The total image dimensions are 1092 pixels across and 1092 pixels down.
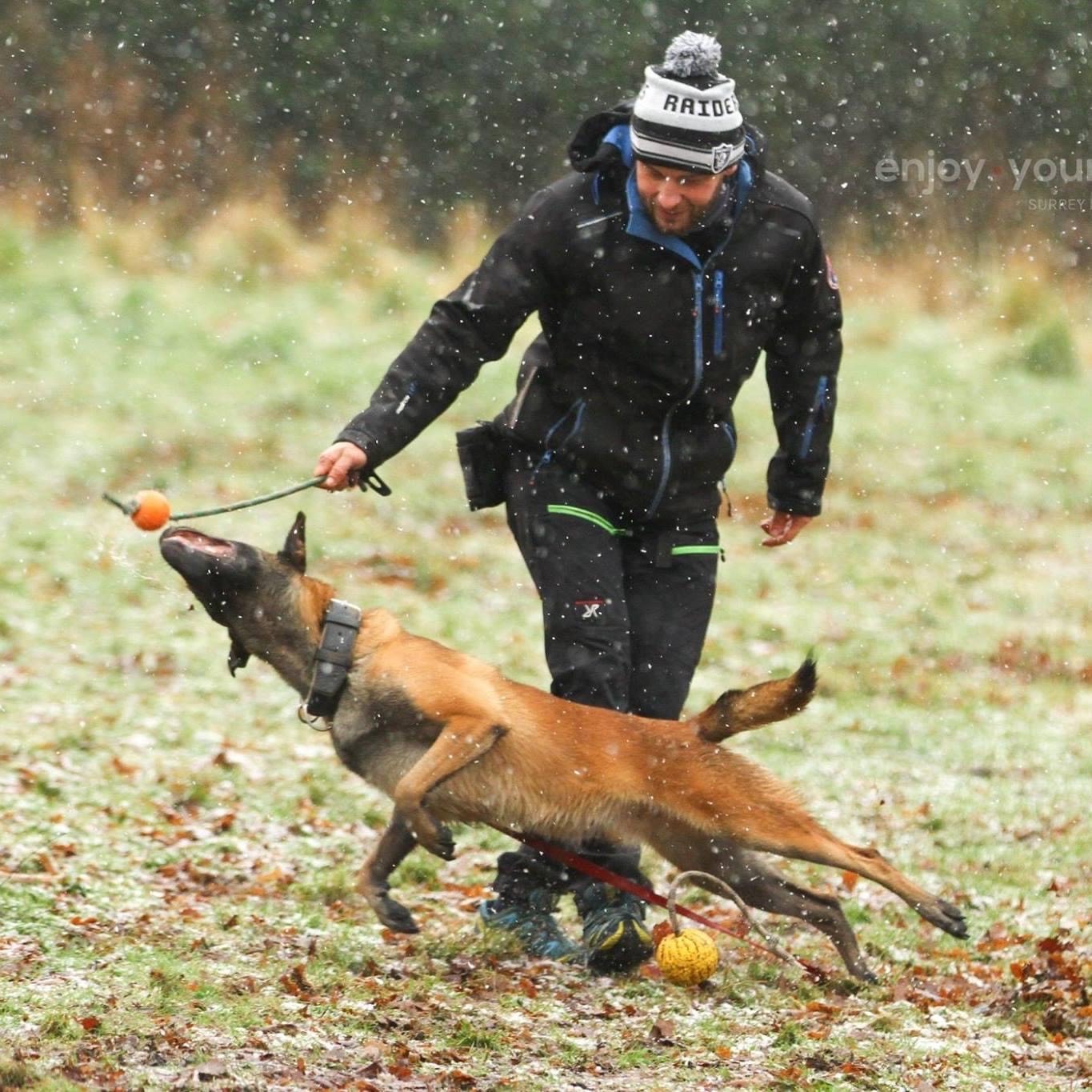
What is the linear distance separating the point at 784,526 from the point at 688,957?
1.42 m

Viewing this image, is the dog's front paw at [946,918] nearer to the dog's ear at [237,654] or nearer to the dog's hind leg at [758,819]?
the dog's hind leg at [758,819]

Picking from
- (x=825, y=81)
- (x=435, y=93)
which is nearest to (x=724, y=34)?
(x=825, y=81)

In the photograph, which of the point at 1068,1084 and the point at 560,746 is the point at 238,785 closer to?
the point at 560,746

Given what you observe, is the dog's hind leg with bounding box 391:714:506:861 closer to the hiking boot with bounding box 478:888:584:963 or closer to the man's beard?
the hiking boot with bounding box 478:888:584:963

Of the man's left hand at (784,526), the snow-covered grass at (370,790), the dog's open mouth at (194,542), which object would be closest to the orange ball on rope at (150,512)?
the dog's open mouth at (194,542)

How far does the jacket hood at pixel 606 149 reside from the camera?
16.3 ft

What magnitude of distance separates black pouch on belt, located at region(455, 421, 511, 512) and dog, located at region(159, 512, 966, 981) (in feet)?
1.81

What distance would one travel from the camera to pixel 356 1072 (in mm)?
4117

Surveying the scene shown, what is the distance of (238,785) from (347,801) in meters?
0.49

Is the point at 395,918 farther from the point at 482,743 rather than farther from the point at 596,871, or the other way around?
the point at 596,871

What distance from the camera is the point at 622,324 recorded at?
4.95 metres

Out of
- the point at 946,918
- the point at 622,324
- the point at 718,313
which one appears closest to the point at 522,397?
the point at 622,324

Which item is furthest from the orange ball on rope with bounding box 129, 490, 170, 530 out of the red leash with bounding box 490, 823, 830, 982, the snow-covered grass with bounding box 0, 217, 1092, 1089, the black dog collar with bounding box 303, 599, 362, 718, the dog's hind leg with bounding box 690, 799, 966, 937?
the dog's hind leg with bounding box 690, 799, 966, 937

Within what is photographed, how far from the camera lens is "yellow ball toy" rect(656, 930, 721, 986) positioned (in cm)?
502
